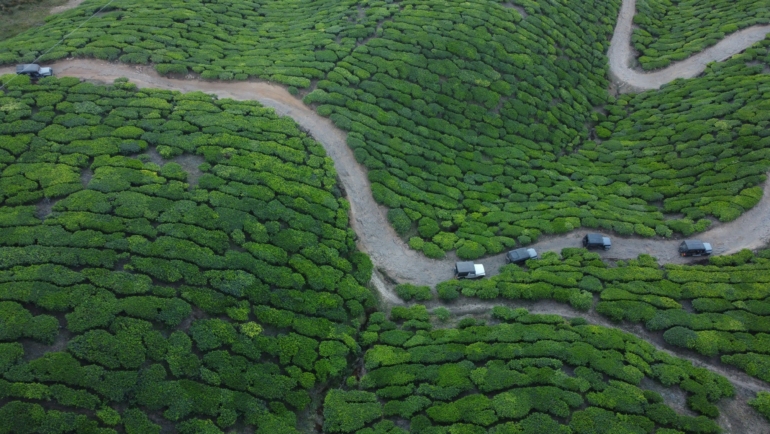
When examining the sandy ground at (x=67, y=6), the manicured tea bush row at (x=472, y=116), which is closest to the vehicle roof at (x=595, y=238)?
the manicured tea bush row at (x=472, y=116)

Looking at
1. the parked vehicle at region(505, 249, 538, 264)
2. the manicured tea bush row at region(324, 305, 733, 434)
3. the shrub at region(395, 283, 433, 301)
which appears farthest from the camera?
the parked vehicle at region(505, 249, 538, 264)

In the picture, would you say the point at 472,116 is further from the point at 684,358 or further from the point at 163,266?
the point at 163,266

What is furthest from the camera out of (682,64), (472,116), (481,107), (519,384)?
(682,64)

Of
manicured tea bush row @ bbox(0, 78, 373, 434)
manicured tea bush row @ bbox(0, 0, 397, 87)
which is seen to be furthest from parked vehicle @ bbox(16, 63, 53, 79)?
manicured tea bush row @ bbox(0, 0, 397, 87)

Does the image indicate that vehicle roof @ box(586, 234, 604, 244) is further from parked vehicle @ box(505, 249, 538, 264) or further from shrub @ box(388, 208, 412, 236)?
shrub @ box(388, 208, 412, 236)

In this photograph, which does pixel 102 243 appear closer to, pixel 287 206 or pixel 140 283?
pixel 140 283

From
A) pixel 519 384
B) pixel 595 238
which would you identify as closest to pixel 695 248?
pixel 595 238

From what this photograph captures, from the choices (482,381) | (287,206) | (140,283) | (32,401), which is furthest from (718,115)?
(32,401)
